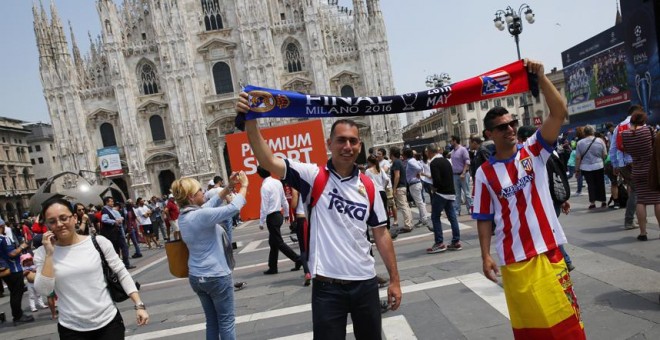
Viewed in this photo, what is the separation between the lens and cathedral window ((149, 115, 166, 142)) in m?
36.4

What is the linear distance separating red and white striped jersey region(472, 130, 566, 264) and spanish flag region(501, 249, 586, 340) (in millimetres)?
75

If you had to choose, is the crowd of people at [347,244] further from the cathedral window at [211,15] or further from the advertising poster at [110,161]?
the cathedral window at [211,15]

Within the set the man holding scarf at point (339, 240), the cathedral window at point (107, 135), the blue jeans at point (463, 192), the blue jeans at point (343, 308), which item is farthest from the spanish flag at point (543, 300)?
the cathedral window at point (107, 135)

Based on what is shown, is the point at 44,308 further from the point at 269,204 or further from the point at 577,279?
the point at 577,279

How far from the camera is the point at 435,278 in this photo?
5.83 m

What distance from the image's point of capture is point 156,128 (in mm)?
36500

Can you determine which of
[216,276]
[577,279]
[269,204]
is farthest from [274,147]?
[577,279]

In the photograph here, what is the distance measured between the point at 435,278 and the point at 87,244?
4272mm

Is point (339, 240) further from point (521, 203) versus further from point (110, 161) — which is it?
point (110, 161)

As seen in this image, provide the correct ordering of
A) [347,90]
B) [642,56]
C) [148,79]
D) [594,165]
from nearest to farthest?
[594,165] < [642,56] < [148,79] < [347,90]

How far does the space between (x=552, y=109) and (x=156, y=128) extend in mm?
37518

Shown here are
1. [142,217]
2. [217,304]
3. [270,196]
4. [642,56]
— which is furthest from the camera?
[642,56]

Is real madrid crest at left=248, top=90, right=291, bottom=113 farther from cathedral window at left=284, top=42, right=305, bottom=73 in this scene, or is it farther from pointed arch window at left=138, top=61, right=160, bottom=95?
pointed arch window at left=138, top=61, right=160, bottom=95

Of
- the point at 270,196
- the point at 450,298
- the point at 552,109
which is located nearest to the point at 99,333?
the point at 552,109
